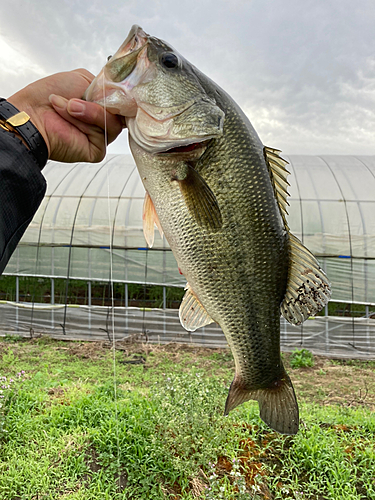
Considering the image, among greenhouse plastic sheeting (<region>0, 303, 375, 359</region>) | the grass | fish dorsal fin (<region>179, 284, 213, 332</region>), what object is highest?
fish dorsal fin (<region>179, 284, 213, 332</region>)

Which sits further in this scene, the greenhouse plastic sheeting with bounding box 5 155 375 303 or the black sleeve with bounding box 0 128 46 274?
the greenhouse plastic sheeting with bounding box 5 155 375 303

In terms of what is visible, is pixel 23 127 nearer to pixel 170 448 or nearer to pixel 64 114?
pixel 64 114

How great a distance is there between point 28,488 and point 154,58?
376 cm

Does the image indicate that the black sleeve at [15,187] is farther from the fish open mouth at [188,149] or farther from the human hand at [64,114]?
the fish open mouth at [188,149]

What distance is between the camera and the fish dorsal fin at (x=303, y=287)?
4.60 ft

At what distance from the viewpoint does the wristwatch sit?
4.65 ft

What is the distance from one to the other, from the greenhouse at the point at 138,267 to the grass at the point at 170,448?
3.55 m

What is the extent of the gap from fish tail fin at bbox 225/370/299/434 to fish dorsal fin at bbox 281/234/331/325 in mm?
271

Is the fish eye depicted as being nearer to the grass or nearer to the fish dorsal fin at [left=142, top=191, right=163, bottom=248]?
the fish dorsal fin at [left=142, top=191, right=163, bottom=248]

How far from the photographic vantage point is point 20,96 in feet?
5.34

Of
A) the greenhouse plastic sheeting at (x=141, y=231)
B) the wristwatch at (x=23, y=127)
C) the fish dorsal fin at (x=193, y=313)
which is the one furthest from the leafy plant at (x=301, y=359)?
the wristwatch at (x=23, y=127)

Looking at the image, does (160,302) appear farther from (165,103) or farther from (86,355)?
(165,103)

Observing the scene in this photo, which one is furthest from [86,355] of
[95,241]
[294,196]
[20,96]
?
[20,96]

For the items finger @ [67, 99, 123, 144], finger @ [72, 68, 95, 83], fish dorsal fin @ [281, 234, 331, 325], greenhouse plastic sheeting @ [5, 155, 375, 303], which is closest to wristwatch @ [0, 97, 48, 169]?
finger @ [67, 99, 123, 144]
